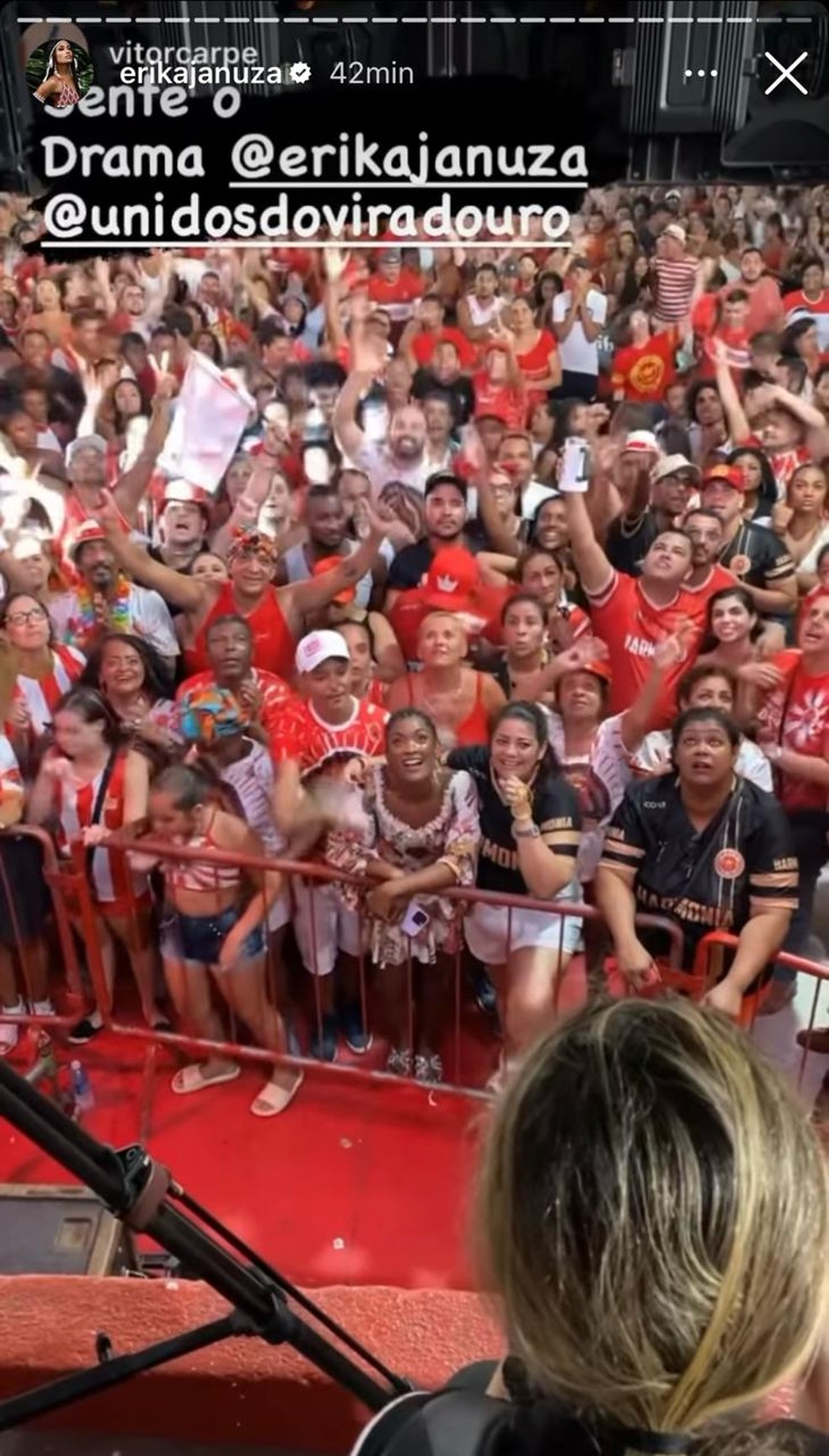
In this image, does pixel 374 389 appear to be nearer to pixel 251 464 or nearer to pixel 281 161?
pixel 251 464

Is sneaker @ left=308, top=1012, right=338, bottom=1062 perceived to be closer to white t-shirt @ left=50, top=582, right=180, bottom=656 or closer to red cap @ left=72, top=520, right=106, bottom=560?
white t-shirt @ left=50, top=582, right=180, bottom=656

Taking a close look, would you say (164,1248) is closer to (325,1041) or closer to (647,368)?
(325,1041)

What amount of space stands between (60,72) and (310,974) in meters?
1.54

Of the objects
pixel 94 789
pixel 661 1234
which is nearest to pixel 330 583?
pixel 94 789

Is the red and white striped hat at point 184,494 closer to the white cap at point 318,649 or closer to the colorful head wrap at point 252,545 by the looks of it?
the colorful head wrap at point 252,545

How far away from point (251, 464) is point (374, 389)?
0.29 meters

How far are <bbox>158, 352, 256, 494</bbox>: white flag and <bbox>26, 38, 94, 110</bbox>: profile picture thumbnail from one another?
1.94 feet

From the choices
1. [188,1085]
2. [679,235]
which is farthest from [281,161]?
[188,1085]

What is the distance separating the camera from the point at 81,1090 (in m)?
1.98

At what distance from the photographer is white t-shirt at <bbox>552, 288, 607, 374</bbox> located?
2.20 metres

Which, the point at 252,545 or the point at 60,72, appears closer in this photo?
the point at 60,72

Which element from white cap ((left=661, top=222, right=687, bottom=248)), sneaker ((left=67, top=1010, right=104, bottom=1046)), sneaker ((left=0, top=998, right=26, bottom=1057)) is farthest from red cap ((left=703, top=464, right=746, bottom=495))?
sneaker ((left=0, top=998, right=26, bottom=1057))

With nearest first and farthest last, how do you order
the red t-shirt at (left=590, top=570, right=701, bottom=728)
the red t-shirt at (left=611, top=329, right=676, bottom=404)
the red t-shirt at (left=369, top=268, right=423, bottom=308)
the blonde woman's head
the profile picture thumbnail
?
1. the blonde woman's head
2. the profile picture thumbnail
3. the red t-shirt at (left=590, top=570, right=701, bottom=728)
4. the red t-shirt at (left=369, top=268, right=423, bottom=308)
5. the red t-shirt at (left=611, top=329, right=676, bottom=404)

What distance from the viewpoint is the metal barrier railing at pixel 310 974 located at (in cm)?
186
